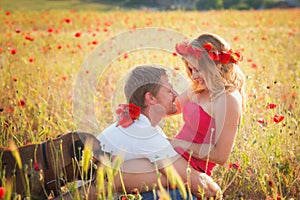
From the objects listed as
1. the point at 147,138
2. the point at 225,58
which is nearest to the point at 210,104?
the point at 225,58

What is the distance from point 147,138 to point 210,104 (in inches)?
14.0

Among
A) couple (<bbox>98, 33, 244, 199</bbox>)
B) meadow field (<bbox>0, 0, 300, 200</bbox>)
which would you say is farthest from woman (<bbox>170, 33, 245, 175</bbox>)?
meadow field (<bbox>0, 0, 300, 200</bbox>)

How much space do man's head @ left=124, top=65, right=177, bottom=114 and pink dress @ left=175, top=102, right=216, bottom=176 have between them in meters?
0.14

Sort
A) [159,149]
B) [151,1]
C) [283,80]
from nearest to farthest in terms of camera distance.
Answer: [159,149] < [283,80] < [151,1]

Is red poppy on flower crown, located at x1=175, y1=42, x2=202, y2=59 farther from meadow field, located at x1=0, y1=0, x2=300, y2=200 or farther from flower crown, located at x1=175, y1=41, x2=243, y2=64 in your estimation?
meadow field, located at x1=0, y1=0, x2=300, y2=200

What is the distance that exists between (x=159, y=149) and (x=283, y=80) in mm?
2382

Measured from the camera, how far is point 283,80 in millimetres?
4398

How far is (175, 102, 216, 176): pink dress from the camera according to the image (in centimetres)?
246

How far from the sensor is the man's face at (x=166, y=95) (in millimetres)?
2521

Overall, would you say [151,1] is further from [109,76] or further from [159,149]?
[159,149]

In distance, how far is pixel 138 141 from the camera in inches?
94.9

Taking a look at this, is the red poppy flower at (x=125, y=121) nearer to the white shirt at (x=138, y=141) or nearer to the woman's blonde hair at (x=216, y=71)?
the white shirt at (x=138, y=141)

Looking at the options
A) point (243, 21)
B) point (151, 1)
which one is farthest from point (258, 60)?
point (151, 1)

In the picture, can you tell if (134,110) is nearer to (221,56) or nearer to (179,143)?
(179,143)
